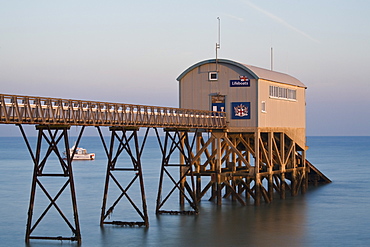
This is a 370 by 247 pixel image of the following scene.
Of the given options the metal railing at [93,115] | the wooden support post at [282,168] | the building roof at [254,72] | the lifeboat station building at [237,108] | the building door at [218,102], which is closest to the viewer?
the metal railing at [93,115]

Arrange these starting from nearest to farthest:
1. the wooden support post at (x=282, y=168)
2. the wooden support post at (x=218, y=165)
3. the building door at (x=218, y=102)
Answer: the wooden support post at (x=218, y=165) < the building door at (x=218, y=102) < the wooden support post at (x=282, y=168)

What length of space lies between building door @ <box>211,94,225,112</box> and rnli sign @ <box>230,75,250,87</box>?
1.24 m

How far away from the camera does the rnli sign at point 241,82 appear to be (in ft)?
175

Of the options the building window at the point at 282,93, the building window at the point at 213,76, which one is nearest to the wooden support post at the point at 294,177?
the building window at the point at 282,93

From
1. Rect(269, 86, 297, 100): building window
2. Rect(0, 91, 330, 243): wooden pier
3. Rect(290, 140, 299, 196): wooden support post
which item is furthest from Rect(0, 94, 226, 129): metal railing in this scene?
Rect(290, 140, 299, 196): wooden support post

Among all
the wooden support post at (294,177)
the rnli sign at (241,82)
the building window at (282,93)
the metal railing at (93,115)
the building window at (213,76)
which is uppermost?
the building window at (213,76)

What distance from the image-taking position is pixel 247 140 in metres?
58.2

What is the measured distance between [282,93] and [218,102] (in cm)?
737

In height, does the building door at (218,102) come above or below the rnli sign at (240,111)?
above

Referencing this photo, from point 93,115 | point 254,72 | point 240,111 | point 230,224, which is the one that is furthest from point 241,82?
point 93,115

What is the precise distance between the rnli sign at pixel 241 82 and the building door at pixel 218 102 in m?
1.24

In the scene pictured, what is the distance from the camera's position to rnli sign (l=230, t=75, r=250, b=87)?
2096 inches

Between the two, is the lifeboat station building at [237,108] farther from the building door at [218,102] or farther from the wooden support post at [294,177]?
the wooden support post at [294,177]

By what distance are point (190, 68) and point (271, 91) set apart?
21.2ft
